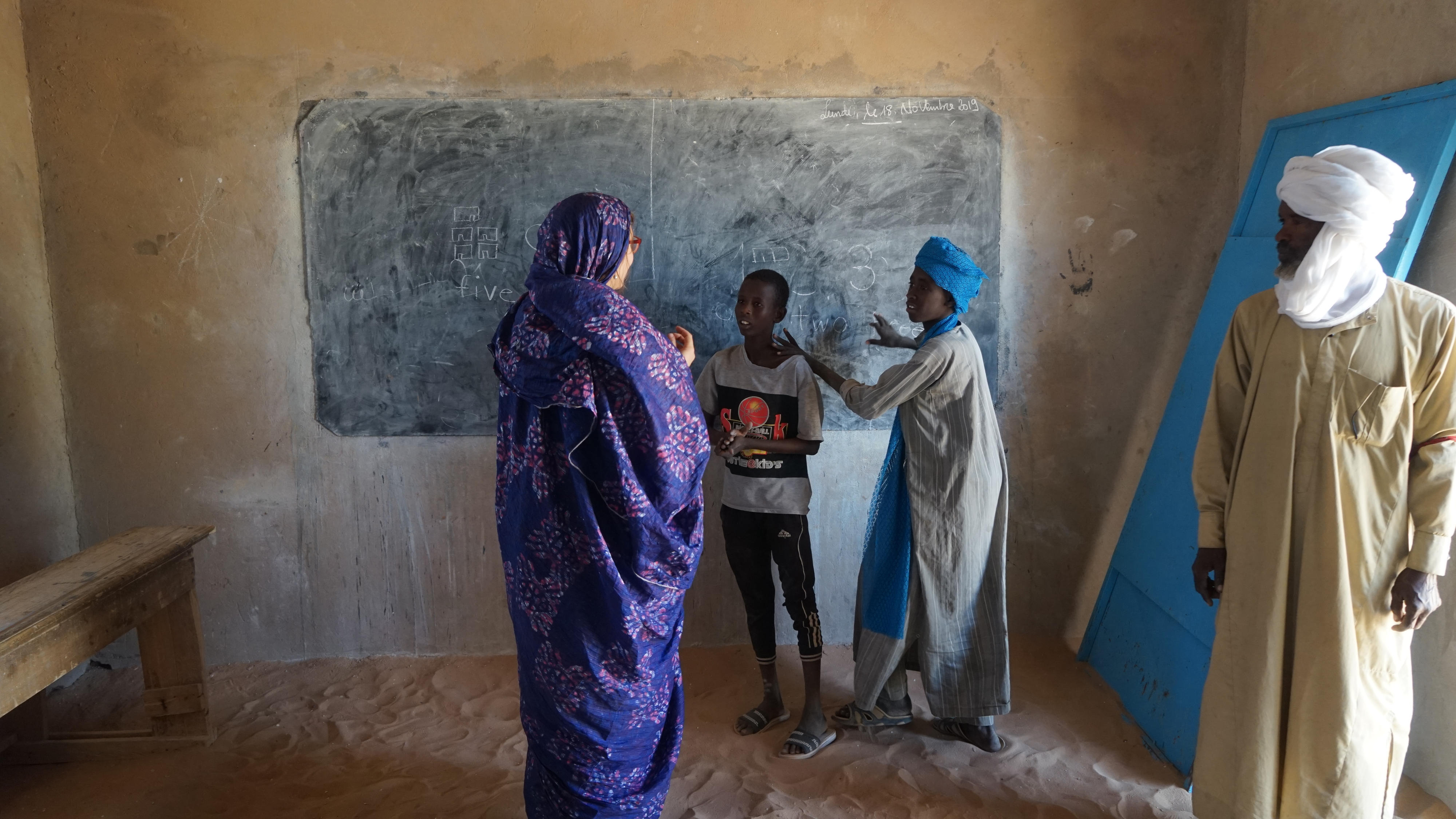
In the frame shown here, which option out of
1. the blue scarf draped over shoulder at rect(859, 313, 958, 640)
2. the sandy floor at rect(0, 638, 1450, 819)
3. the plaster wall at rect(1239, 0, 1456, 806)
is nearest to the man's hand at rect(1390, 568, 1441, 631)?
the plaster wall at rect(1239, 0, 1456, 806)

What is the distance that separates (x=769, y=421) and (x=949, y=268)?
0.76 meters

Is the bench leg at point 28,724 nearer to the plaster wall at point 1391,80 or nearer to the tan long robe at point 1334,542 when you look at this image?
the tan long robe at point 1334,542

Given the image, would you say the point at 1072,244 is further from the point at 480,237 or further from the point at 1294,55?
the point at 480,237

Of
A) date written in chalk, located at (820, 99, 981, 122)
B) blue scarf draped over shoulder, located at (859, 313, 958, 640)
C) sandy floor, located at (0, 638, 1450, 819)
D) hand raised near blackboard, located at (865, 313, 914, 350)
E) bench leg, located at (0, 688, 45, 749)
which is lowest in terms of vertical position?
sandy floor, located at (0, 638, 1450, 819)

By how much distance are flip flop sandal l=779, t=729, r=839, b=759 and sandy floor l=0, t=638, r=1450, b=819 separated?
3 cm

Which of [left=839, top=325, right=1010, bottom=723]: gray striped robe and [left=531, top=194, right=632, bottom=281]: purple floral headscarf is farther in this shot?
[left=839, top=325, right=1010, bottom=723]: gray striped robe

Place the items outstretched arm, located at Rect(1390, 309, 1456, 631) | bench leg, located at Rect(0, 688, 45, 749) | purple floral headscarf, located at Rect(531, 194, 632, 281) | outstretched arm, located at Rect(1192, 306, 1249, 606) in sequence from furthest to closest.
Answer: bench leg, located at Rect(0, 688, 45, 749), outstretched arm, located at Rect(1192, 306, 1249, 606), purple floral headscarf, located at Rect(531, 194, 632, 281), outstretched arm, located at Rect(1390, 309, 1456, 631)

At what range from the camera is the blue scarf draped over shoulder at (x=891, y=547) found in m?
2.72

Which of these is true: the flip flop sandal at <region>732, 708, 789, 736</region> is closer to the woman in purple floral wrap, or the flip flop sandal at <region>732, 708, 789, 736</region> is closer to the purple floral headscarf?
the woman in purple floral wrap

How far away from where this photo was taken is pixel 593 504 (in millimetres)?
2066

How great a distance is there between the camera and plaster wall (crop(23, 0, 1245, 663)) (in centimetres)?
320

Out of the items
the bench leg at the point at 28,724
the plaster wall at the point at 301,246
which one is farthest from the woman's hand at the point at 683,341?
the bench leg at the point at 28,724

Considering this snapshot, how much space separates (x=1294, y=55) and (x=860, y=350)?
6.23ft

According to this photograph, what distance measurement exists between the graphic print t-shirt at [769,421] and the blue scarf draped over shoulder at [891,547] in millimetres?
248
